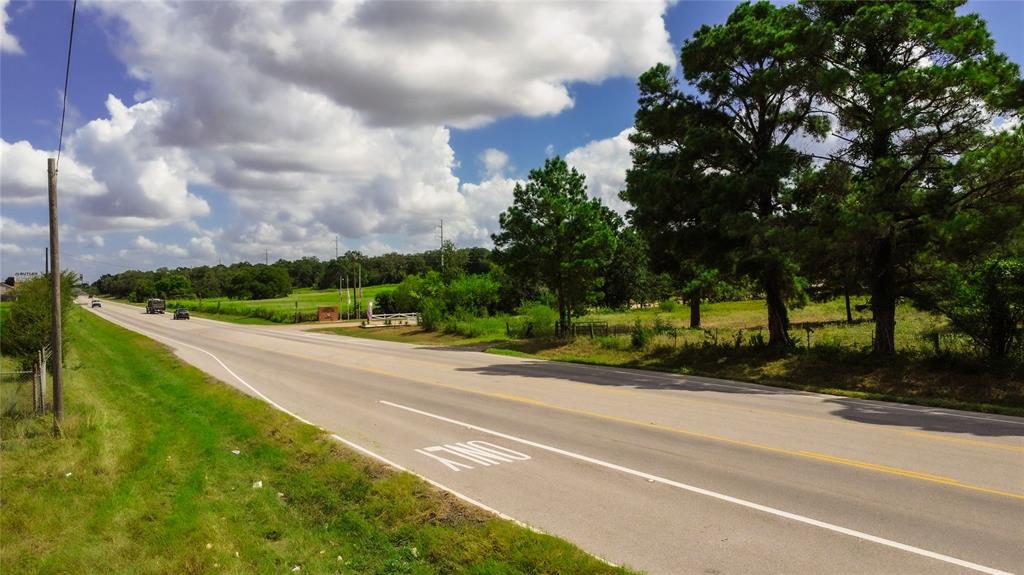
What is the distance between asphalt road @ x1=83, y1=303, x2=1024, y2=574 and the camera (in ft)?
19.8

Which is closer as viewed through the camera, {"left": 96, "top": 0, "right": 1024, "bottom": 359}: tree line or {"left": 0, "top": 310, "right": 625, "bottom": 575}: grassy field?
{"left": 0, "top": 310, "right": 625, "bottom": 575}: grassy field

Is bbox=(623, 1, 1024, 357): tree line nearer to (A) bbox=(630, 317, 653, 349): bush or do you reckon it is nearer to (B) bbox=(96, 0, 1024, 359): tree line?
(B) bbox=(96, 0, 1024, 359): tree line

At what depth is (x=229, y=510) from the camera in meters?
7.99

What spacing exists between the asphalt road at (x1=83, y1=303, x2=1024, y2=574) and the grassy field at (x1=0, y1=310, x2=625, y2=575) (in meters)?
0.78

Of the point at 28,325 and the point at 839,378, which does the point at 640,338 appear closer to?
the point at 839,378

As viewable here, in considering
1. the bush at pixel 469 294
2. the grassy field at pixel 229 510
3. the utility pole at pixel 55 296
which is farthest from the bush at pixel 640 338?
the bush at pixel 469 294

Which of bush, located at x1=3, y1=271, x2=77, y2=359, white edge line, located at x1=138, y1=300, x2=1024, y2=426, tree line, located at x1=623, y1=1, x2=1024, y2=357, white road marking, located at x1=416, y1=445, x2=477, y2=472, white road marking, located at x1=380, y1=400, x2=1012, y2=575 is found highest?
tree line, located at x1=623, y1=1, x2=1024, y2=357

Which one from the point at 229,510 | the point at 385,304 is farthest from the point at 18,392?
the point at 385,304

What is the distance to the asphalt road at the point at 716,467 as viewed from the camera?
6.04 metres

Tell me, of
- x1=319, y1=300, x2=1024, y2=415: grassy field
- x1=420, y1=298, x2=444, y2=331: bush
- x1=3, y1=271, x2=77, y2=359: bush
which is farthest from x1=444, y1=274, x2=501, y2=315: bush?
x1=3, y1=271, x2=77, y2=359: bush

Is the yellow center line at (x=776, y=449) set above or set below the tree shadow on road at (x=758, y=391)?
above

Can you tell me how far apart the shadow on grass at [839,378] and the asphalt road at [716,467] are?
196 millimetres

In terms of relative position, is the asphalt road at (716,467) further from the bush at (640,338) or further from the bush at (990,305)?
the bush at (640,338)

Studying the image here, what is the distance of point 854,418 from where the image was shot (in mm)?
12648
